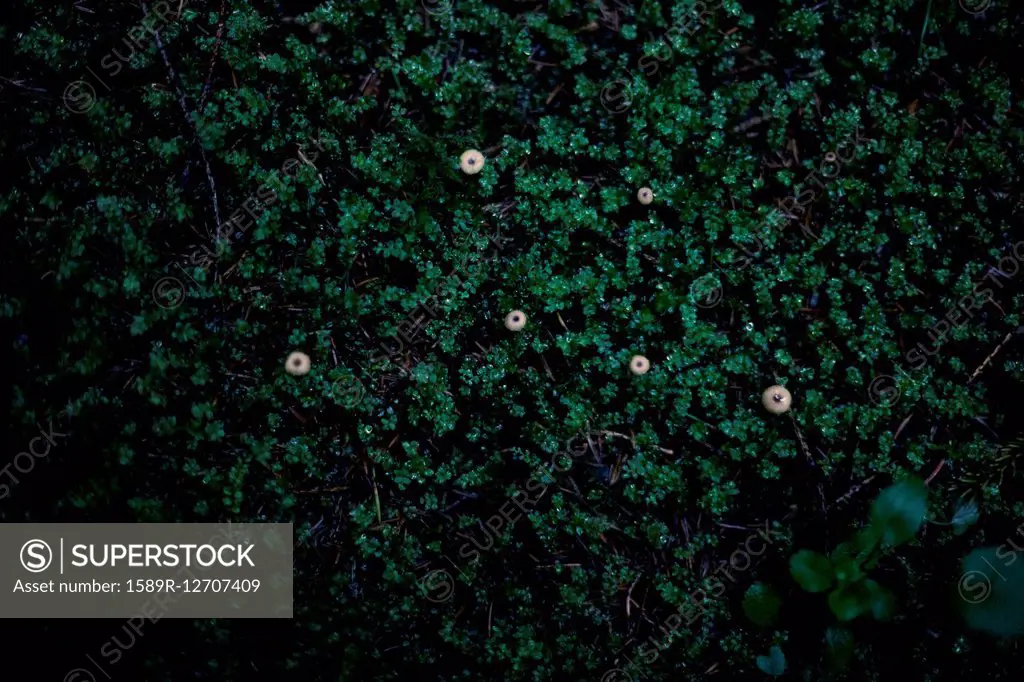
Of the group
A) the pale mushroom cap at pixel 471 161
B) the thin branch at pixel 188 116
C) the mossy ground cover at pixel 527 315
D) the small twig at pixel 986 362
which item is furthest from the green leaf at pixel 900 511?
the thin branch at pixel 188 116

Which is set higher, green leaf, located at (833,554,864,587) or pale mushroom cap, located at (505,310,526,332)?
pale mushroom cap, located at (505,310,526,332)

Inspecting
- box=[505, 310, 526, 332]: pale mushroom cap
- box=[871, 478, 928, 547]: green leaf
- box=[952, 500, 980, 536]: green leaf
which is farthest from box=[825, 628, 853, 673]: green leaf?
box=[505, 310, 526, 332]: pale mushroom cap

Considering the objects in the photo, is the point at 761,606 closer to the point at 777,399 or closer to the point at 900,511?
the point at 900,511

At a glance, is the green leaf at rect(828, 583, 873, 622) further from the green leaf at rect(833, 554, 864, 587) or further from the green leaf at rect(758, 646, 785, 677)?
the green leaf at rect(758, 646, 785, 677)

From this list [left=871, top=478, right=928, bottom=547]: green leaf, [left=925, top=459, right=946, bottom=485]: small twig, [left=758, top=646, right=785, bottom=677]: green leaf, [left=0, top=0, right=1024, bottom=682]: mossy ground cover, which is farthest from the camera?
[left=925, top=459, right=946, bottom=485]: small twig

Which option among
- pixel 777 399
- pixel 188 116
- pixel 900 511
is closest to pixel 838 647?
pixel 900 511

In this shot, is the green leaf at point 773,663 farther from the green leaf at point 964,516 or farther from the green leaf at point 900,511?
the green leaf at point 964,516

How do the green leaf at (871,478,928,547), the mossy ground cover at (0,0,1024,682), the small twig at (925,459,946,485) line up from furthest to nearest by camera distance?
the small twig at (925,459,946,485) < the mossy ground cover at (0,0,1024,682) < the green leaf at (871,478,928,547)

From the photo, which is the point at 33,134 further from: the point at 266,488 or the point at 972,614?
the point at 972,614
